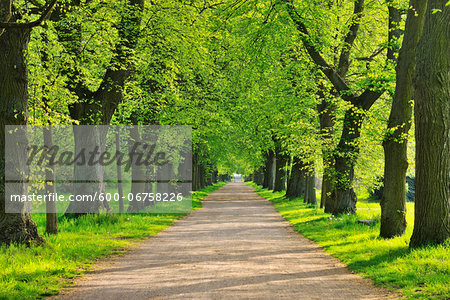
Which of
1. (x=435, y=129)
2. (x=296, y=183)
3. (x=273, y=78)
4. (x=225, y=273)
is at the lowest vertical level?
(x=225, y=273)

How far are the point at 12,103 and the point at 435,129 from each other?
382 inches

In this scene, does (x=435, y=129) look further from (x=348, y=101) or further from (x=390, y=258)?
(x=348, y=101)

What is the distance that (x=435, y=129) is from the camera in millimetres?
9992

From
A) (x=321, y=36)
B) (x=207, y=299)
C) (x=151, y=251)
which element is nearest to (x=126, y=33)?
(x=321, y=36)

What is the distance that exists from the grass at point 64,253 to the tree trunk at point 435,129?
7.52 m

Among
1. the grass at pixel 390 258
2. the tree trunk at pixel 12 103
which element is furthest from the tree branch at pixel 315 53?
the tree trunk at pixel 12 103

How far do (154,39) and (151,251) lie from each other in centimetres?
974

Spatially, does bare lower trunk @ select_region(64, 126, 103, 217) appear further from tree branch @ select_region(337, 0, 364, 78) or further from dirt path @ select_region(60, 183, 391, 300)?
tree branch @ select_region(337, 0, 364, 78)

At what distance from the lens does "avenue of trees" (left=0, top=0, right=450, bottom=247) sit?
1008 centimetres

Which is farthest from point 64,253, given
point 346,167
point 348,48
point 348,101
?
point 348,48

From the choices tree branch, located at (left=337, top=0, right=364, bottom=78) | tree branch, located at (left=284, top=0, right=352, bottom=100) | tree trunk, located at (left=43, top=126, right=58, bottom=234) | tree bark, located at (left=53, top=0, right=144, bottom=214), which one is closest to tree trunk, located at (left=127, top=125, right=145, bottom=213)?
tree bark, located at (left=53, top=0, right=144, bottom=214)

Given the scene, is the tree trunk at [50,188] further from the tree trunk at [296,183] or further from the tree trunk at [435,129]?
the tree trunk at [296,183]

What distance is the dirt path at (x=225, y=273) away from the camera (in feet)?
24.0

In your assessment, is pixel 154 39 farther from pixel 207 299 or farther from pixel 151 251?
pixel 207 299
